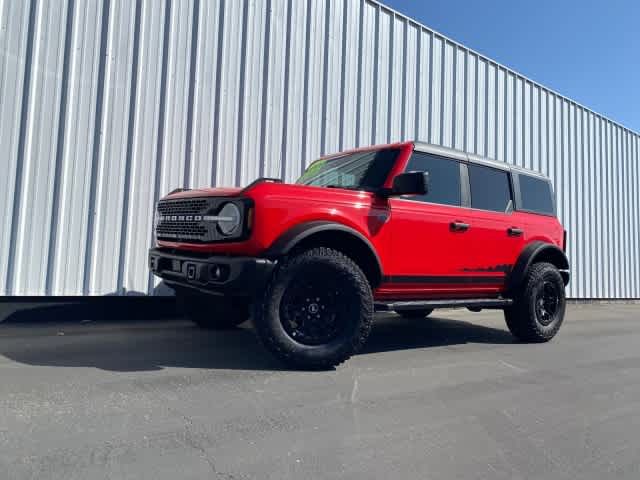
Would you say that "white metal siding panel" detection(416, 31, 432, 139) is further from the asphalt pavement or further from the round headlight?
the round headlight

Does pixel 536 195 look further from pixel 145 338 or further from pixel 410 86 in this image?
pixel 145 338

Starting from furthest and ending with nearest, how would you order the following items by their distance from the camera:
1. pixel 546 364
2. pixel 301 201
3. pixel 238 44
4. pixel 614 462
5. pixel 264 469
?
pixel 238 44 < pixel 546 364 < pixel 301 201 < pixel 614 462 < pixel 264 469

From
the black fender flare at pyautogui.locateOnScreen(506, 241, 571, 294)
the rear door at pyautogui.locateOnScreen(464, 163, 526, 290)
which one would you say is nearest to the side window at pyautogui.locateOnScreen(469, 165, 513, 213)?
the rear door at pyautogui.locateOnScreen(464, 163, 526, 290)

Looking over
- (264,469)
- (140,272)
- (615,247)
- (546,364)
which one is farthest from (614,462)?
(615,247)

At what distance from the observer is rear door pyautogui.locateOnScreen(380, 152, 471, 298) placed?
12.9ft

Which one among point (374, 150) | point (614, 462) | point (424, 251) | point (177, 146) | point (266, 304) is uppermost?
point (177, 146)

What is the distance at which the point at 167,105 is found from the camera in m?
5.68

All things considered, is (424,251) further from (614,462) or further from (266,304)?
(614,462)

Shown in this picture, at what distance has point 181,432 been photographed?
2.24 meters

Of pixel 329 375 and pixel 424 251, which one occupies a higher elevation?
pixel 424 251

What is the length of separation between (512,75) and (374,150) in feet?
24.1

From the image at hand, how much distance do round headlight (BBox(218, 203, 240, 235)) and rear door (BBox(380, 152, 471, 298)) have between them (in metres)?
1.31

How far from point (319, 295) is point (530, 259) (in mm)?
2612

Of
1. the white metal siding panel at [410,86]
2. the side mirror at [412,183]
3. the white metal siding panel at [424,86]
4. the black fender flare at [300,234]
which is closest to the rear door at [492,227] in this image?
the side mirror at [412,183]
